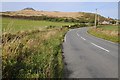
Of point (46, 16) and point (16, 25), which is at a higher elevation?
point (46, 16)

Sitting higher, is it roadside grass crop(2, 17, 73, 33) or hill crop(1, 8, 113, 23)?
hill crop(1, 8, 113, 23)

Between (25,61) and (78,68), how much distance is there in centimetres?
274

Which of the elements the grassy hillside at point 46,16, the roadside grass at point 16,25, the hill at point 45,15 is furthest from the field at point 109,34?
the hill at point 45,15

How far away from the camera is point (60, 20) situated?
12169cm

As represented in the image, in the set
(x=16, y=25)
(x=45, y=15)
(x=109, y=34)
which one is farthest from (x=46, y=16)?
(x=109, y=34)

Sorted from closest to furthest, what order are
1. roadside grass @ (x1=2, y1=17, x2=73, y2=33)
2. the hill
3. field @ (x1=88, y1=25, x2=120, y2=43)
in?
1. roadside grass @ (x1=2, y1=17, x2=73, y2=33)
2. field @ (x1=88, y1=25, x2=120, y2=43)
3. the hill

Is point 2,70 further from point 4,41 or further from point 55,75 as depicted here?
point 4,41

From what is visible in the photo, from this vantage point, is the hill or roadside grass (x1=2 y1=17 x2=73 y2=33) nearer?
roadside grass (x1=2 y1=17 x2=73 y2=33)

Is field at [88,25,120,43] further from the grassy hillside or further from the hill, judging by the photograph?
the hill

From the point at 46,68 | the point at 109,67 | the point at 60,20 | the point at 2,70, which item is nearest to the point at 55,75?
the point at 46,68

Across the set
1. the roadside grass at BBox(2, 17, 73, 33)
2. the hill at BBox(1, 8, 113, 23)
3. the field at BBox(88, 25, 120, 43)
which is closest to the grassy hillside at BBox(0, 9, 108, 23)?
the hill at BBox(1, 8, 113, 23)

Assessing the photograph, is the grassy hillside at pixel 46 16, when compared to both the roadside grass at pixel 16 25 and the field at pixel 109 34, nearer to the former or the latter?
the roadside grass at pixel 16 25

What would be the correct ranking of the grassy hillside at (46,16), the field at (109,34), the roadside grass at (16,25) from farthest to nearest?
the grassy hillside at (46,16) < the field at (109,34) < the roadside grass at (16,25)

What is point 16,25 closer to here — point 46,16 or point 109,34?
point 109,34
